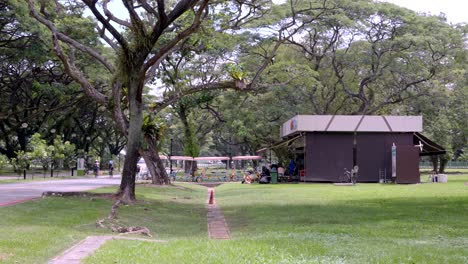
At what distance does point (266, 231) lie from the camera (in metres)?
13.3

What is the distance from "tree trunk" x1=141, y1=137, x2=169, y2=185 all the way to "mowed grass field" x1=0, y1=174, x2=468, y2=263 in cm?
727

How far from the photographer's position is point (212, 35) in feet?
83.8

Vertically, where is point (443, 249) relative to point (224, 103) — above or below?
below

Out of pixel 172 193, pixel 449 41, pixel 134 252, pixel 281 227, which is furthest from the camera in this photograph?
pixel 449 41

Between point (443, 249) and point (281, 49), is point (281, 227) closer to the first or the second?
point (443, 249)

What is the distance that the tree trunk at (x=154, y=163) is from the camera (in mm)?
29203

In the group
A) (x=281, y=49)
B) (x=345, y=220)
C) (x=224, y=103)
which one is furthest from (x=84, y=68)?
(x=345, y=220)

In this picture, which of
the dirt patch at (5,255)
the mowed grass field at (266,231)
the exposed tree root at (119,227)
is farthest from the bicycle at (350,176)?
the dirt patch at (5,255)

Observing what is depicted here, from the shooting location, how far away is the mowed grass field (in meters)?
9.01

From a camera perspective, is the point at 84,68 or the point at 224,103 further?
the point at 224,103

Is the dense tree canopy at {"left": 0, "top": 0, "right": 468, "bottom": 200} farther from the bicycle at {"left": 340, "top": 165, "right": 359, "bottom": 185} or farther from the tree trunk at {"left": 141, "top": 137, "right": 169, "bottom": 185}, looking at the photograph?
the bicycle at {"left": 340, "top": 165, "right": 359, "bottom": 185}

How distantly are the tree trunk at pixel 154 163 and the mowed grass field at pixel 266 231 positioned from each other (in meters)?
7.27

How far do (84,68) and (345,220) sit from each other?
31.8m

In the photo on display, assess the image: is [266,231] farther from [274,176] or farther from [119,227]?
[274,176]
